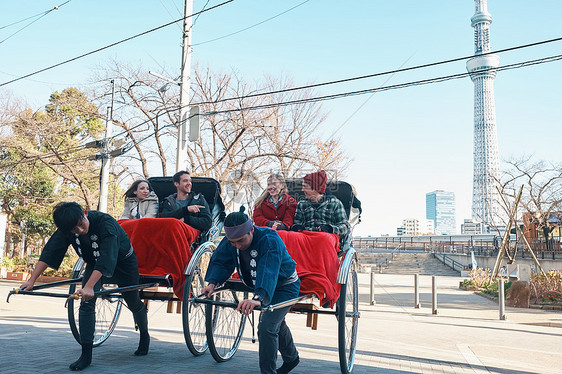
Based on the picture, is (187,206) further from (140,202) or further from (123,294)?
(123,294)

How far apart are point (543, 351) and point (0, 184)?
30.9 metres

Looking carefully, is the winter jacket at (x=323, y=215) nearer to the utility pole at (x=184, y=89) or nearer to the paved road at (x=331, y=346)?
the paved road at (x=331, y=346)

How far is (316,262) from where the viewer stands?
16.3 feet

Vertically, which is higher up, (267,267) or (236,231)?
(236,231)

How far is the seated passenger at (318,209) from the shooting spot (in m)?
6.04

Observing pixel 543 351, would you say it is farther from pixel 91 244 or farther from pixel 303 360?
pixel 91 244

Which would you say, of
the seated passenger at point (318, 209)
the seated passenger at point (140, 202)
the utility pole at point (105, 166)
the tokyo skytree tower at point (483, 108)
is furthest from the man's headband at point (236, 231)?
the tokyo skytree tower at point (483, 108)

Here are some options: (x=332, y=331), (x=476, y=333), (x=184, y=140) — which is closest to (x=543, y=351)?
(x=476, y=333)

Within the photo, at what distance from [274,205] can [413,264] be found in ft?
126

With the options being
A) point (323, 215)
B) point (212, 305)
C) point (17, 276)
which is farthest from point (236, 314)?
point (17, 276)

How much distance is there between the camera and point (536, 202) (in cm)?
2766

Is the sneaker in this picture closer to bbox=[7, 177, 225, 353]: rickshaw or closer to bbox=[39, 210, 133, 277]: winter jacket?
bbox=[7, 177, 225, 353]: rickshaw

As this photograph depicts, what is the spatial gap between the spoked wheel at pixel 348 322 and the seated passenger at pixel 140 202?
2730 millimetres

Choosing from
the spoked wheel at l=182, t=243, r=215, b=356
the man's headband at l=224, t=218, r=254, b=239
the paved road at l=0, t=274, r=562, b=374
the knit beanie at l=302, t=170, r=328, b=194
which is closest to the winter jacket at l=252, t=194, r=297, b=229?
the knit beanie at l=302, t=170, r=328, b=194
